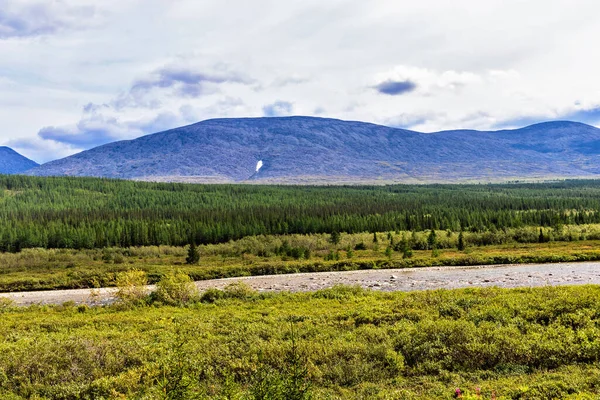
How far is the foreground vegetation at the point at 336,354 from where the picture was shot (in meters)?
18.0

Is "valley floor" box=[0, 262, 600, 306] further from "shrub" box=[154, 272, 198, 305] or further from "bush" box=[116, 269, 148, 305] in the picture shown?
"shrub" box=[154, 272, 198, 305]

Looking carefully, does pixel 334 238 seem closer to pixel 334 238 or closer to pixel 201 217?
pixel 334 238

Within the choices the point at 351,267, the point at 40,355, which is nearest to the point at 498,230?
the point at 351,267

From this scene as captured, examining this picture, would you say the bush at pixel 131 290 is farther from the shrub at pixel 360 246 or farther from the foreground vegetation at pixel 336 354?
the shrub at pixel 360 246

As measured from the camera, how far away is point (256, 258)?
3260 inches

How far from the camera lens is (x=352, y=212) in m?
132

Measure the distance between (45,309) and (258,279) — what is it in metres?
29.1

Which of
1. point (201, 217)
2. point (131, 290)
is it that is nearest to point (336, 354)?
point (131, 290)

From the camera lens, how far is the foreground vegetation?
1800cm

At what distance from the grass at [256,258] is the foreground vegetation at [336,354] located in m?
37.1

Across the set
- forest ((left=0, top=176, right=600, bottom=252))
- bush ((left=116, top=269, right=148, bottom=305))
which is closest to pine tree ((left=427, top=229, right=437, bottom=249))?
forest ((left=0, top=176, right=600, bottom=252))

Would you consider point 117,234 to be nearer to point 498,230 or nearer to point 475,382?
point 498,230

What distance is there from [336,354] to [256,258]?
61291 millimetres

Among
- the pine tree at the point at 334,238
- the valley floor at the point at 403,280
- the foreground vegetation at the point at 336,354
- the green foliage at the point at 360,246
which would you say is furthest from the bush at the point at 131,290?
the green foliage at the point at 360,246
